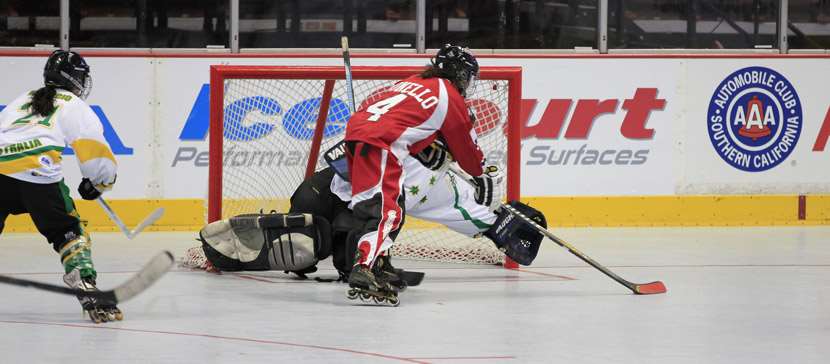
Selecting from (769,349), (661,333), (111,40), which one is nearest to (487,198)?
(661,333)

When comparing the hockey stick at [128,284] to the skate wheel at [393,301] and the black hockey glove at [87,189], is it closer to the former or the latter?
the black hockey glove at [87,189]

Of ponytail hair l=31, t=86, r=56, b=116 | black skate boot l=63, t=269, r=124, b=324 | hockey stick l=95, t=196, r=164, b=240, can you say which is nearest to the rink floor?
black skate boot l=63, t=269, r=124, b=324

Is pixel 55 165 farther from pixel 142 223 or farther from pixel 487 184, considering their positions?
pixel 487 184

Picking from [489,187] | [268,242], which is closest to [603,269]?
[489,187]

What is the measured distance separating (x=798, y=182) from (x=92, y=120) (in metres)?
5.50

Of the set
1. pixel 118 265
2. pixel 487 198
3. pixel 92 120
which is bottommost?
pixel 118 265

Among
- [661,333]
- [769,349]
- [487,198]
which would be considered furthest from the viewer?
[487,198]

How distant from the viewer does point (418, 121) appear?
5.73 metres

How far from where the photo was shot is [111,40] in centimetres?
876

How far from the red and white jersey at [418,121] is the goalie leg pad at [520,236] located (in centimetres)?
61

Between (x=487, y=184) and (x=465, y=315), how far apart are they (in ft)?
3.32

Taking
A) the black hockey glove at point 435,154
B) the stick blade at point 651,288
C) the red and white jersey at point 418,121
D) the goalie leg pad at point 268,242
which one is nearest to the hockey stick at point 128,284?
the red and white jersey at point 418,121

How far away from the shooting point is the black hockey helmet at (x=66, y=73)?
5191 mm

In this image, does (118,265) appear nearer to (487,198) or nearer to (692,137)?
(487,198)
